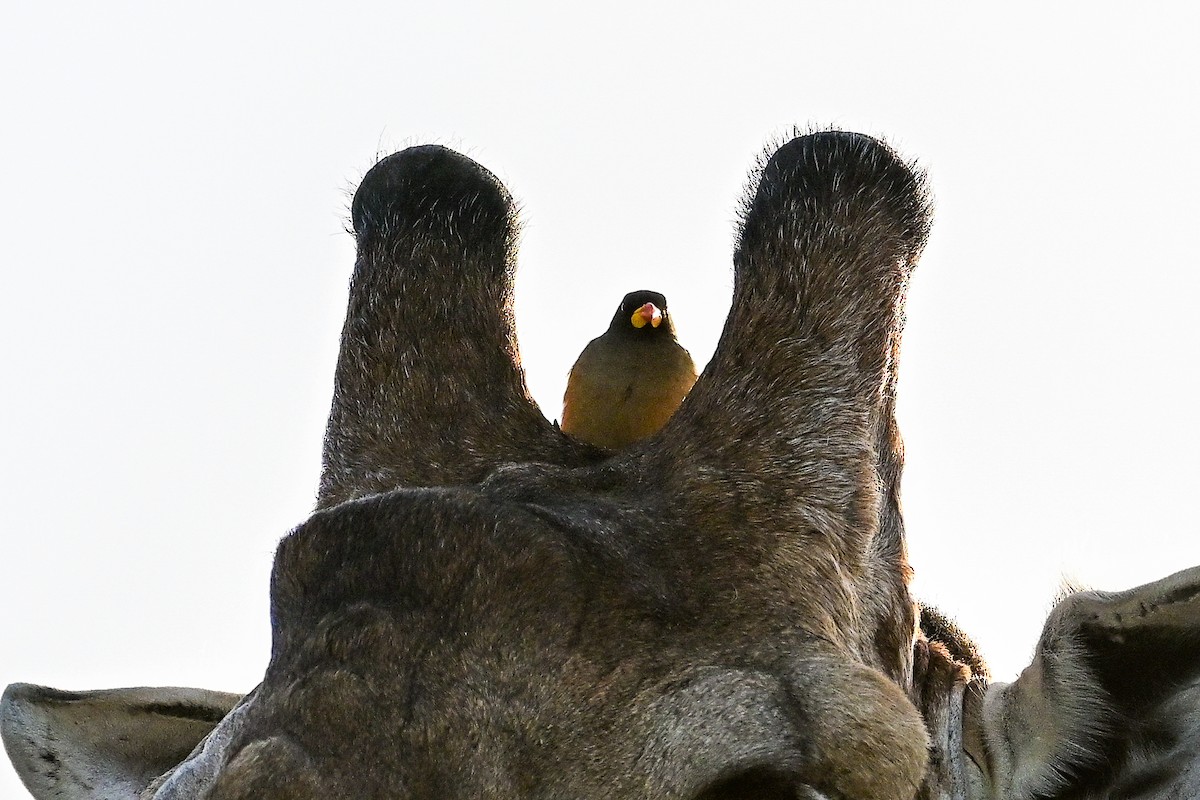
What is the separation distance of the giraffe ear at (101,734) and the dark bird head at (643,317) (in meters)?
3.78

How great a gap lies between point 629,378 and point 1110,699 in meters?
3.67

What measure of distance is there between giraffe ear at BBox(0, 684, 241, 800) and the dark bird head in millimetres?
3777

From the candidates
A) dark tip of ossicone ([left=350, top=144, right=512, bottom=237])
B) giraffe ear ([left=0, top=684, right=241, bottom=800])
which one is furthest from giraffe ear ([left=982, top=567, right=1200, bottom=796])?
giraffe ear ([left=0, top=684, right=241, bottom=800])

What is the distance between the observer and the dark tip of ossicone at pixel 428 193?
5.49 metres

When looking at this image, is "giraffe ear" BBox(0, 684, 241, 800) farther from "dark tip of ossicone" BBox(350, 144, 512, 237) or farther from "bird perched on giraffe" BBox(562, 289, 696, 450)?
"bird perched on giraffe" BBox(562, 289, 696, 450)

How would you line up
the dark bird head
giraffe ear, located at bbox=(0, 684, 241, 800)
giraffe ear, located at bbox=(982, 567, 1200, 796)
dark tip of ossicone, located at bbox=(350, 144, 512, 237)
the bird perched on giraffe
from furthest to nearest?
the dark bird head → the bird perched on giraffe → dark tip of ossicone, located at bbox=(350, 144, 512, 237) → giraffe ear, located at bbox=(0, 684, 241, 800) → giraffe ear, located at bbox=(982, 567, 1200, 796)

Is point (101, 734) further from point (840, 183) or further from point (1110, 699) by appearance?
point (1110, 699)

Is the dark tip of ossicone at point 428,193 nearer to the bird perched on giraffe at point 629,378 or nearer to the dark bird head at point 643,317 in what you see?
the bird perched on giraffe at point 629,378

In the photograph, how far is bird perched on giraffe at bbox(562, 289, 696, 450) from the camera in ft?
23.2

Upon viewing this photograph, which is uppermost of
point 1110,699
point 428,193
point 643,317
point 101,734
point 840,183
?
point 643,317

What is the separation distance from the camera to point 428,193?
5.49 meters

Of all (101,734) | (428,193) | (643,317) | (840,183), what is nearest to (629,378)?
(643,317)

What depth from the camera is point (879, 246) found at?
516cm

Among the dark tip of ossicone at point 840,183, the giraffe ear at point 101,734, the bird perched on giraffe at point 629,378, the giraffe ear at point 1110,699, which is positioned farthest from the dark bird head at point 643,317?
the giraffe ear at point 1110,699
